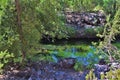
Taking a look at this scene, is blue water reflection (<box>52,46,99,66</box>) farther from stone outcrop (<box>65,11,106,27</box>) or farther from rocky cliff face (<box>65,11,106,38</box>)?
stone outcrop (<box>65,11,106,27</box>)

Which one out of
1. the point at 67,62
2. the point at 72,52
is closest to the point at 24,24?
the point at 67,62

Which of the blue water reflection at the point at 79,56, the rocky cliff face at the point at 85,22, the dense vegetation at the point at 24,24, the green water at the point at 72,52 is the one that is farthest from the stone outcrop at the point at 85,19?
the dense vegetation at the point at 24,24

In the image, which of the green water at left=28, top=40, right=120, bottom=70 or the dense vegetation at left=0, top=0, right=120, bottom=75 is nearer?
the dense vegetation at left=0, top=0, right=120, bottom=75

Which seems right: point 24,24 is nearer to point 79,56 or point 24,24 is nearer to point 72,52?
point 79,56

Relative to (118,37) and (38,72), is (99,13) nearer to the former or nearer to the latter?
(118,37)

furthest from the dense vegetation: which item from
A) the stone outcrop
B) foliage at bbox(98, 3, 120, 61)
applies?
the stone outcrop

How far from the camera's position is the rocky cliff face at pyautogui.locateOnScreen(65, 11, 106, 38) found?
16434 mm

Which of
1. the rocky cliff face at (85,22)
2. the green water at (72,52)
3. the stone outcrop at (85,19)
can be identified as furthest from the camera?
the stone outcrop at (85,19)

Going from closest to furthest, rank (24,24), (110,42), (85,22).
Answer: (110,42) → (24,24) → (85,22)

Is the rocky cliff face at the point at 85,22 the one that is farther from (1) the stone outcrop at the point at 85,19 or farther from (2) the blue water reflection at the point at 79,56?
(2) the blue water reflection at the point at 79,56

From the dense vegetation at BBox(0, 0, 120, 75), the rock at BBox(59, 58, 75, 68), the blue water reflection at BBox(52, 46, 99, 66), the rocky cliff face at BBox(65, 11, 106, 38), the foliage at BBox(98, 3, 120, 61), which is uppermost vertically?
the foliage at BBox(98, 3, 120, 61)

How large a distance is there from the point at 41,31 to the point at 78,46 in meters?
3.65

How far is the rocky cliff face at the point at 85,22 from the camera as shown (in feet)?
53.9

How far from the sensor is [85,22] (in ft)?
58.9
